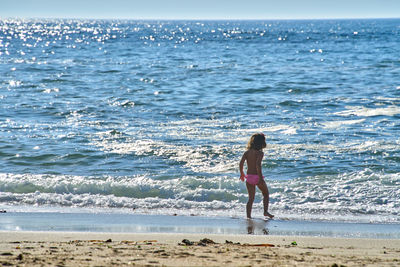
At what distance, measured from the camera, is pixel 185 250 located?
16.6ft

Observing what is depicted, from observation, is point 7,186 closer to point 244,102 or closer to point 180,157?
point 180,157

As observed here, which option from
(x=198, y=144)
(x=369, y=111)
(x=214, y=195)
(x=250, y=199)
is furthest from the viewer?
(x=369, y=111)

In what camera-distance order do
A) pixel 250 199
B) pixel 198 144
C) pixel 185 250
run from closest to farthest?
1. pixel 185 250
2. pixel 250 199
3. pixel 198 144

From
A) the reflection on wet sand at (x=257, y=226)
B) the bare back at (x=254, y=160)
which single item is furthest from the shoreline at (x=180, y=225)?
the bare back at (x=254, y=160)

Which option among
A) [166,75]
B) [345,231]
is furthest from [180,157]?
[166,75]

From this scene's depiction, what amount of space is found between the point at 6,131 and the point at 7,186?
4932mm

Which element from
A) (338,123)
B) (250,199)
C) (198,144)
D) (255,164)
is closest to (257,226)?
(250,199)

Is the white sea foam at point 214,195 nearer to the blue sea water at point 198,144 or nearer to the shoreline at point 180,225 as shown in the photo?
the blue sea water at point 198,144

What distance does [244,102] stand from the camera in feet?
61.4

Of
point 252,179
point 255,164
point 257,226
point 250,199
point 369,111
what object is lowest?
point 257,226

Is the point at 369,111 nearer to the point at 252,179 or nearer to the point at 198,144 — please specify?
the point at 198,144

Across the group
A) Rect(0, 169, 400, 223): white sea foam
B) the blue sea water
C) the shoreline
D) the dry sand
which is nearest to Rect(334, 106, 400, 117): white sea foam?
the blue sea water

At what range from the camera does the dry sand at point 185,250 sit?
454 centimetres

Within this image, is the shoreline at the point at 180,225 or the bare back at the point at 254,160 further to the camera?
the bare back at the point at 254,160
